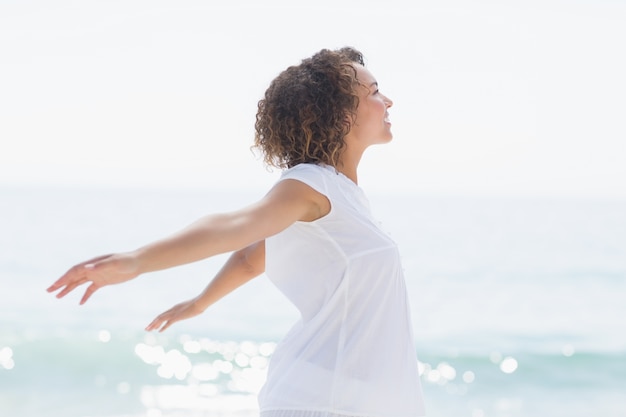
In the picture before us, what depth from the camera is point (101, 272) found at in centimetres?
192

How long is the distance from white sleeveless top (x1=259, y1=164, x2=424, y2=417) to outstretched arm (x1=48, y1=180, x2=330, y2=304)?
0.16 feet

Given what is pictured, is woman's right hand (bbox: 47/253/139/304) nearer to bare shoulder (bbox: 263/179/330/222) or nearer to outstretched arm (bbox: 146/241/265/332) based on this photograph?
bare shoulder (bbox: 263/179/330/222)

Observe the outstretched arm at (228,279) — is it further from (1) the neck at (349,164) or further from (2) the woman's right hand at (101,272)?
(2) the woman's right hand at (101,272)

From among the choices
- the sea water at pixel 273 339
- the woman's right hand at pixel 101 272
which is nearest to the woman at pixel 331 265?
the woman's right hand at pixel 101 272

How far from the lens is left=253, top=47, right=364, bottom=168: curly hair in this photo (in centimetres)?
261

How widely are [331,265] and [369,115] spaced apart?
1.55ft

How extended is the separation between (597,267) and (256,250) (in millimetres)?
18881

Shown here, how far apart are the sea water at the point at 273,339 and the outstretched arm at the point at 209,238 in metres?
6.17

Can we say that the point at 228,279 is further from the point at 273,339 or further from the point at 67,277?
the point at 273,339

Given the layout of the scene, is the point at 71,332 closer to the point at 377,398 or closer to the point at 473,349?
the point at 473,349

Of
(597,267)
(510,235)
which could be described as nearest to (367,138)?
(597,267)

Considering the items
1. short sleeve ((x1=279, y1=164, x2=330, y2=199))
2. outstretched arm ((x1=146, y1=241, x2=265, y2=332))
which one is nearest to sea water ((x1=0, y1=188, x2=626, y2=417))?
outstretched arm ((x1=146, y1=241, x2=265, y2=332))

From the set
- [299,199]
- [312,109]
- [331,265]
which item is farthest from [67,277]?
[312,109]

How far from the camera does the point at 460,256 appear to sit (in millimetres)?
22578
